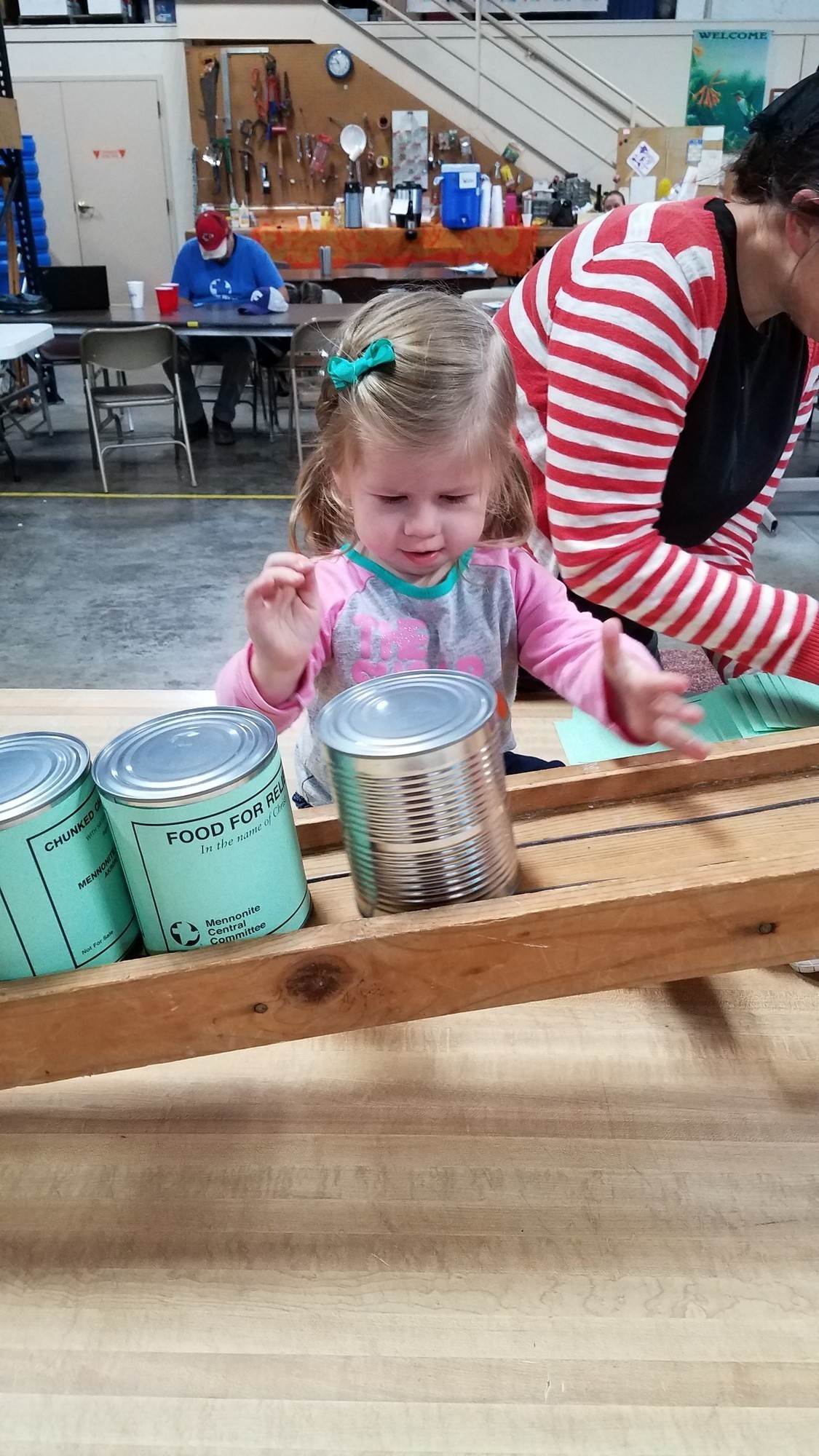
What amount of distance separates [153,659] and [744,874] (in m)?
3.15

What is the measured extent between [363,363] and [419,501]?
0.54 ft

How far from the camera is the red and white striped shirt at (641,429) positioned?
122 cm

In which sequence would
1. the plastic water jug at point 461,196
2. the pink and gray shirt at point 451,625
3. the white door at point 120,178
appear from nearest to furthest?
the pink and gray shirt at point 451,625, the plastic water jug at point 461,196, the white door at point 120,178

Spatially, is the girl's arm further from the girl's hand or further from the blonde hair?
the girl's hand

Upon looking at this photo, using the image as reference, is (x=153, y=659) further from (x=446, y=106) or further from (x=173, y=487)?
(x=446, y=106)

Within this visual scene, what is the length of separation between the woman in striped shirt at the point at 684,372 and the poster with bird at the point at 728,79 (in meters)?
8.26

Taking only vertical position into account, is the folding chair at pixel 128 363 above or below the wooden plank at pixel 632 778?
below

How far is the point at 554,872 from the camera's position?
2.73 feet

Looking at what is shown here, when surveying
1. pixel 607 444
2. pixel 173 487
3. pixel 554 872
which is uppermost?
pixel 607 444

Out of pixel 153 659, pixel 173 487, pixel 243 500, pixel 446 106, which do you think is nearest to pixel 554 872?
pixel 153 659

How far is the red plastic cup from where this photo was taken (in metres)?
5.82

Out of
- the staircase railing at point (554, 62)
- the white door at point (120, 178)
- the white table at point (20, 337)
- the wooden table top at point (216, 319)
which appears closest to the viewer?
the white table at point (20, 337)

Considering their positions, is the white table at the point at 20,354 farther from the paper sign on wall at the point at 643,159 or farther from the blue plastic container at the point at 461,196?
the paper sign on wall at the point at 643,159

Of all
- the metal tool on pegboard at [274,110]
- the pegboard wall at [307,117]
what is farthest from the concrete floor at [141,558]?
the metal tool on pegboard at [274,110]
